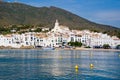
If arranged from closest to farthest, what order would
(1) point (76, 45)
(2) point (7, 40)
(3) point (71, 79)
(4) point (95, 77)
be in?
(3) point (71, 79) < (4) point (95, 77) < (1) point (76, 45) < (2) point (7, 40)

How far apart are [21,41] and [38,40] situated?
939 centimetres

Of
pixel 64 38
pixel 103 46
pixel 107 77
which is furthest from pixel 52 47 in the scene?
pixel 107 77

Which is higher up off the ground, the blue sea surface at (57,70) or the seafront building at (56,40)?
the seafront building at (56,40)

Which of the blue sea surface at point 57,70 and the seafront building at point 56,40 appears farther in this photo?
the seafront building at point 56,40

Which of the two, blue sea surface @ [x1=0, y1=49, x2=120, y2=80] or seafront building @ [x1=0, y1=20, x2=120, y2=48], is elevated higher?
seafront building @ [x1=0, y1=20, x2=120, y2=48]

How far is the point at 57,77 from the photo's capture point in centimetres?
3528

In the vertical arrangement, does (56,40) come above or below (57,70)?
above

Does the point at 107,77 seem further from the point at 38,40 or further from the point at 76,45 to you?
the point at 38,40

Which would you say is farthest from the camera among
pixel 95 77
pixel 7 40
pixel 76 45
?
pixel 7 40

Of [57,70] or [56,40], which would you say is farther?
[56,40]

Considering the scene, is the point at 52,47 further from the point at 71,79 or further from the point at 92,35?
the point at 71,79

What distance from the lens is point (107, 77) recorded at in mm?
36594

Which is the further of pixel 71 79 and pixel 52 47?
pixel 52 47

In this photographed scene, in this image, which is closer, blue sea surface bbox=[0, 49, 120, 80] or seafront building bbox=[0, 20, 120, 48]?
blue sea surface bbox=[0, 49, 120, 80]
